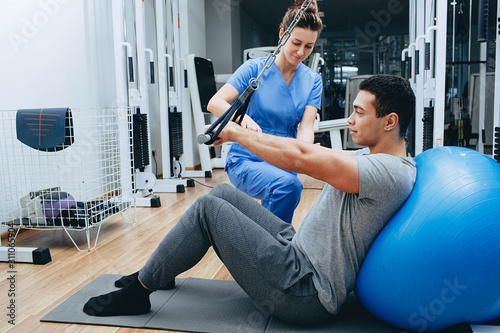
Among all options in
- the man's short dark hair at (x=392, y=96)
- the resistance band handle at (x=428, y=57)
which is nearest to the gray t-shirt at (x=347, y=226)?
the man's short dark hair at (x=392, y=96)

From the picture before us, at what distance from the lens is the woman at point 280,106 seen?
1.59m

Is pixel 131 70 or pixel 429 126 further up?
pixel 131 70

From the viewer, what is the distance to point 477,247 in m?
1.02

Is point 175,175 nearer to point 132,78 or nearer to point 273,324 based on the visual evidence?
point 132,78

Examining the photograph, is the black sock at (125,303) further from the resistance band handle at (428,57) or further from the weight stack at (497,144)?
the resistance band handle at (428,57)

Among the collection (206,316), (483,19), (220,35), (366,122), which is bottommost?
(206,316)

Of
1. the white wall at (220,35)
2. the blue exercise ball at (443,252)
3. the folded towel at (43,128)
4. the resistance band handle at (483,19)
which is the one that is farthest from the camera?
the white wall at (220,35)

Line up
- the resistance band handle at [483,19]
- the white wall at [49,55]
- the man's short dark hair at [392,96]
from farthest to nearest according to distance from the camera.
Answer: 1. the white wall at [49,55]
2. the resistance band handle at [483,19]
3. the man's short dark hair at [392,96]

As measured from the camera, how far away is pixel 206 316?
53.4 inches

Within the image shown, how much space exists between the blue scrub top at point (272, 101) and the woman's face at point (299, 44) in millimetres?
133

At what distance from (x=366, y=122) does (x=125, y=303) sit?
90cm

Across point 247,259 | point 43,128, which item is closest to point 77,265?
point 43,128

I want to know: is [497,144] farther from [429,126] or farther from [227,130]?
[429,126]

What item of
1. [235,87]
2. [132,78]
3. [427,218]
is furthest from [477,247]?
[132,78]
